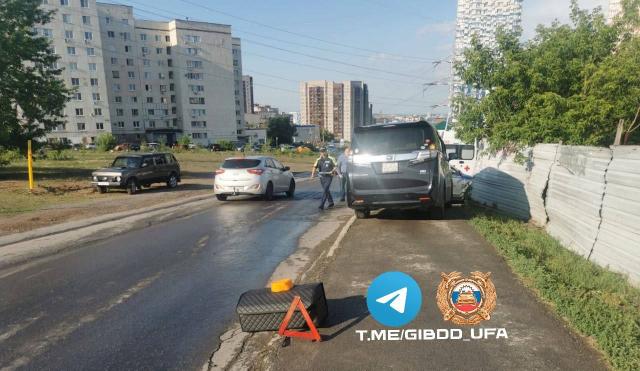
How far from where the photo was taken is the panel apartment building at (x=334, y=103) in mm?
159750

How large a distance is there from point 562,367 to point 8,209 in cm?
1528

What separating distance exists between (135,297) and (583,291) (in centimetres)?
533

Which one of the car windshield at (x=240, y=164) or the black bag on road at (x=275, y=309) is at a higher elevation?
the car windshield at (x=240, y=164)

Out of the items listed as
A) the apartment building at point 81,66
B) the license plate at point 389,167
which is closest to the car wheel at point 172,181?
the license plate at point 389,167

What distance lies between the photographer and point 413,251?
6.52 metres

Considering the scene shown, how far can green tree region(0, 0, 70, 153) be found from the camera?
71.7 feet

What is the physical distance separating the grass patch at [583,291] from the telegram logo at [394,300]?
4.58 feet

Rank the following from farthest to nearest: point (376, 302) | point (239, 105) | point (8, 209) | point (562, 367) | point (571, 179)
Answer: point (239, 105)
point (8, 209)
point (571, 179)
point (376, 302)
point (562, 367)

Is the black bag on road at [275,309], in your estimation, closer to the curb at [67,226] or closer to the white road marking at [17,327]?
the white road marking at [17,327]

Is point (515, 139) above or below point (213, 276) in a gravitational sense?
above

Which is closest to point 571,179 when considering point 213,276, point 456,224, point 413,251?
point 456,224

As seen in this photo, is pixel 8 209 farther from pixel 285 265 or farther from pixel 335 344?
pixel 335 344

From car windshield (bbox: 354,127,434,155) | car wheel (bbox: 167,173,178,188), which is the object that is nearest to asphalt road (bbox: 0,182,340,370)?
car windshield (bbox: 354,127,434,155)

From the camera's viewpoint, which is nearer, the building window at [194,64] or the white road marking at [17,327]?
the white road marking at [17,327]
